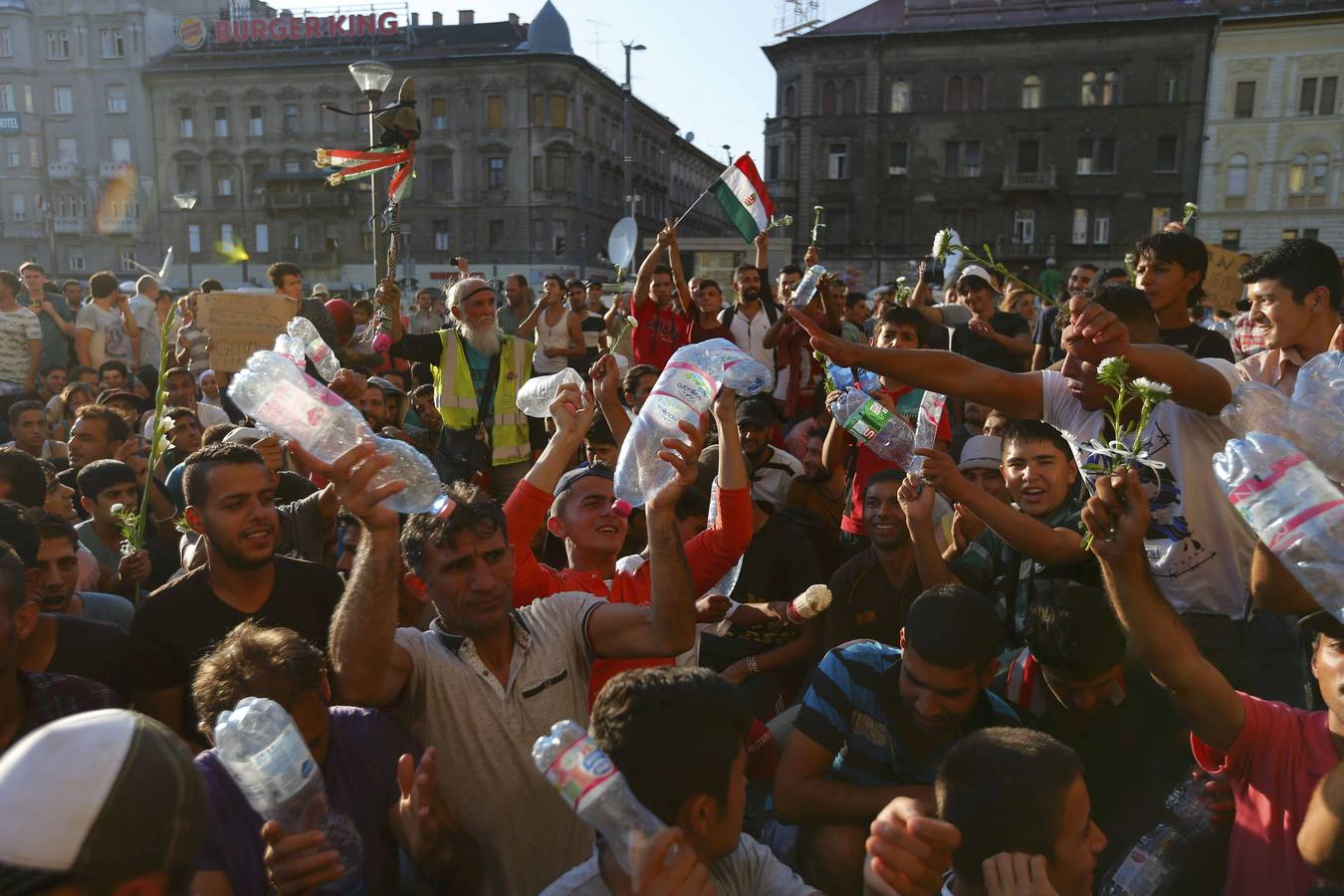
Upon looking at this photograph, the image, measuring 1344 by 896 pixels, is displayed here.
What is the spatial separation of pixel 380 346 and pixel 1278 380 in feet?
16.9

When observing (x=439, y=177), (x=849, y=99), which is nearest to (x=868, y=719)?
(x=849, y=99)

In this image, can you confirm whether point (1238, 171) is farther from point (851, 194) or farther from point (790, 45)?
point (790, 45)

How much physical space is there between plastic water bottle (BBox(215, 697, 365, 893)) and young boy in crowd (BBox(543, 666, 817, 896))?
1.93ft

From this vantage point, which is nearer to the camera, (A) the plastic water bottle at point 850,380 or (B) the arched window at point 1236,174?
(A) the plastic water bottle at point 850,380

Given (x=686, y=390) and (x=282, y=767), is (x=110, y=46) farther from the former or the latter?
(x=282, y=767)

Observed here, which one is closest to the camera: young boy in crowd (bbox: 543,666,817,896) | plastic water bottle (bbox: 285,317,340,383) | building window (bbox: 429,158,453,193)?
young boy in crowd (bbox: 543,666,817,896)

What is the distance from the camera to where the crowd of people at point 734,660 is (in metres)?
1.87

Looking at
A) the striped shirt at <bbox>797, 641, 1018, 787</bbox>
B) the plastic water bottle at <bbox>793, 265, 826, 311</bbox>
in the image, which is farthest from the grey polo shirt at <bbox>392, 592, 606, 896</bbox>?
the plastic water bottle at <bbox>793, 265, 826, 311</bbox>

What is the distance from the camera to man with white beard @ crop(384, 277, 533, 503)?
627cm

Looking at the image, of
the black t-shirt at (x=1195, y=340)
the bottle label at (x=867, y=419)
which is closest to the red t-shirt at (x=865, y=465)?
the bottle label at (x=867, y=419)

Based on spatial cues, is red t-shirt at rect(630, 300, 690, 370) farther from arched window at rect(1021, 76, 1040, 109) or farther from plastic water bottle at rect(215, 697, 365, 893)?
arched window at rect(1021, 76, 1040, 109)

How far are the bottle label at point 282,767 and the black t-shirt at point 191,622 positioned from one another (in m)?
1.14

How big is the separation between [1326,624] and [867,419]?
2122mm

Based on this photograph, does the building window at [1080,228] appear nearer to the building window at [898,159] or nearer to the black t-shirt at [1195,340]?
the building window at [898,159]
